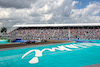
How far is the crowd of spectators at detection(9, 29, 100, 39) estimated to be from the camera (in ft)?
161

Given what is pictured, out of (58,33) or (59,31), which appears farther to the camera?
(59,31)

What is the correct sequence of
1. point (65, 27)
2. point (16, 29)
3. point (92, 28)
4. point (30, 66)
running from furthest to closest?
point (16, 29) < point (65, 27) < point (92, 28) < point (30, 66)

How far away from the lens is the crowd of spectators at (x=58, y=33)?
161ft

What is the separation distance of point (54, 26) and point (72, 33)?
12.1 m

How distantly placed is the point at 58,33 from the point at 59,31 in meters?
1.69

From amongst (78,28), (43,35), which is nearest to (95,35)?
(78,28)

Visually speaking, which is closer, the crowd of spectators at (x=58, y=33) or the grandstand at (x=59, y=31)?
the crowd of spectators at (x=58, y=33)

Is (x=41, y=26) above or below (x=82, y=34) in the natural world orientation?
above

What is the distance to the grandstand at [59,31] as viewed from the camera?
163 ft

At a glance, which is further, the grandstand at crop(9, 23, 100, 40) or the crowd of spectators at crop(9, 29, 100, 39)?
the grandstand at crop(9, 23, 100, 40)

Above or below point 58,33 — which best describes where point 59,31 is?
above

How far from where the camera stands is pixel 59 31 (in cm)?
5434

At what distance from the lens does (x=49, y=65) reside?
9.98 meters

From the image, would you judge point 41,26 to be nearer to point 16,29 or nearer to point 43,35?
point 43,35
